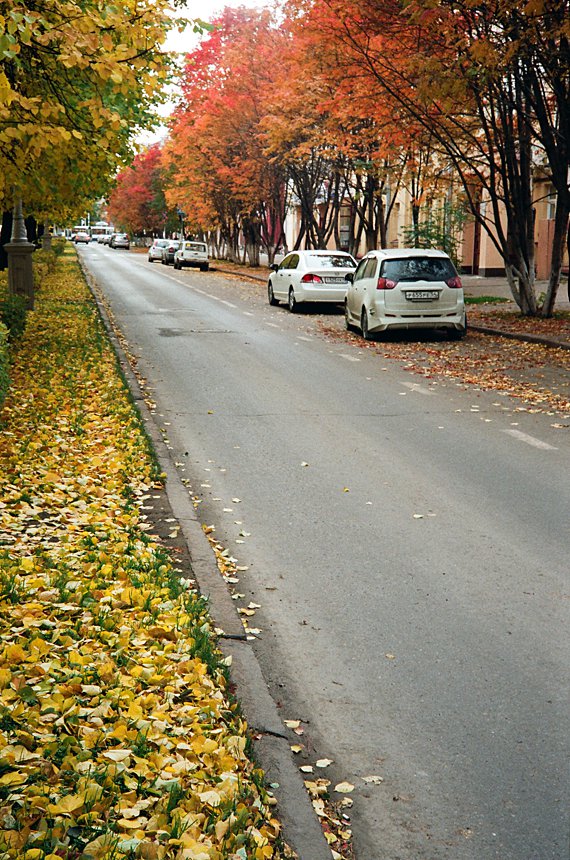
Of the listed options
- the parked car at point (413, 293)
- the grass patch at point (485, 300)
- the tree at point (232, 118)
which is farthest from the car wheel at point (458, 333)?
the tree at point (232, 118)

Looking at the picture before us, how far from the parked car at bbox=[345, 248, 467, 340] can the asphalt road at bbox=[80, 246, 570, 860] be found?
233 inches

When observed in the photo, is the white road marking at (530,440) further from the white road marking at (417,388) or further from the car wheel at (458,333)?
the car wheel at (458,333)

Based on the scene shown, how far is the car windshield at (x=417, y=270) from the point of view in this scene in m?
18.6

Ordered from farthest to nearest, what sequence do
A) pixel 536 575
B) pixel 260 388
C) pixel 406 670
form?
pixel 260 388 < pixel 536 575 < pixel 406 670

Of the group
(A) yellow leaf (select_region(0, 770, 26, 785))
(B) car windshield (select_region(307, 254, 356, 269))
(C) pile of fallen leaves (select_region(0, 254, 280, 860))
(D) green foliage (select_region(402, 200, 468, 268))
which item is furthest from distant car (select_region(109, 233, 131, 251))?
(A) yellow leaf (select_region(0, 770, 26, 785))

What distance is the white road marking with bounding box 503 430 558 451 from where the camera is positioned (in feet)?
31.0

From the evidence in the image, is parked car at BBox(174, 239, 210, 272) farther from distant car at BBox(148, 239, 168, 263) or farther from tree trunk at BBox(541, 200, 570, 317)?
tree trunk at BBox(541, 200, 570, 317)

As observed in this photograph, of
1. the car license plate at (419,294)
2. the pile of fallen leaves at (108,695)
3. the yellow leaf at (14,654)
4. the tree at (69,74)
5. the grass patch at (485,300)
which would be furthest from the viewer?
the grass patch at (485,300)

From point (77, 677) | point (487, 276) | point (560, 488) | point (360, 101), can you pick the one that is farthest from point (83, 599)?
point (487, 276)

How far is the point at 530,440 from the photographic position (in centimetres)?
977

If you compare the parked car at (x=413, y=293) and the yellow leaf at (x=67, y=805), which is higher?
the parked car at (x=413, y=293)

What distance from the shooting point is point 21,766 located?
3.50 meters

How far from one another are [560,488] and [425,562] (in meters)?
2.24

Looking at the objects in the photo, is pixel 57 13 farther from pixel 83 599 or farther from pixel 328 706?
pixel 328 706
